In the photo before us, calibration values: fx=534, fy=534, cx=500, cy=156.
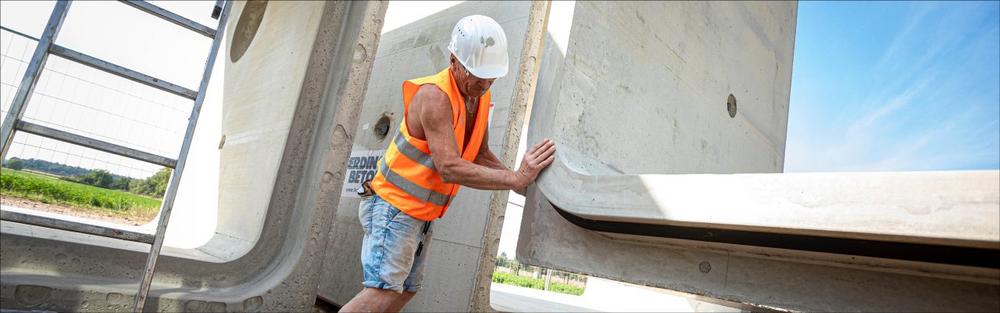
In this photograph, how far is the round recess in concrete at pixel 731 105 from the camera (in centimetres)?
510

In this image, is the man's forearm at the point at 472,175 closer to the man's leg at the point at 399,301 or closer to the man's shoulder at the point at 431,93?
the man's shoulder at the point at 431,93

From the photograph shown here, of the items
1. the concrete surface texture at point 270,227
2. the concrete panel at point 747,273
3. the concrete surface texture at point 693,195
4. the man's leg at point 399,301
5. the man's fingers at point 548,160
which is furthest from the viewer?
the concrete surface texture at point 270,227

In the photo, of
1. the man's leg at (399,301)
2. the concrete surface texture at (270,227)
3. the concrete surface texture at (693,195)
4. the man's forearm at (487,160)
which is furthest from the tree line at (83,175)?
the concrete surface texture at (693,195)

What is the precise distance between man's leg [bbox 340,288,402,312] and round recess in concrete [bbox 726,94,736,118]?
3.94 metres

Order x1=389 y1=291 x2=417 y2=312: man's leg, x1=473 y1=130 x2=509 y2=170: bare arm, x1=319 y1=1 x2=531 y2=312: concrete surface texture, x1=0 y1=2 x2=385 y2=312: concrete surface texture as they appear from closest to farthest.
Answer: x1=389 y1=291 x2=417 y2=312: man's leg → x1=473 y1=130 x2=509 y2=170: bare arm → x1=0 y1=2 x2=385 y2=312: concrete surface texture → x1=319 y1=1 x2=531 y2=312: concrete surface texture

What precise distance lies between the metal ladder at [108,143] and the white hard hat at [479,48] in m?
1.45

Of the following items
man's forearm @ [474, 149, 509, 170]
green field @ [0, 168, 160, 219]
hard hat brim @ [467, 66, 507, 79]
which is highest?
hard hat brim @ [467, 66, 507, 79]

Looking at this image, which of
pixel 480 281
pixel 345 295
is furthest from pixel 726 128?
pixel 345 295

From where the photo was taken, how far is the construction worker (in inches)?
91.6

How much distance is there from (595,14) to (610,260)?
1549 mm

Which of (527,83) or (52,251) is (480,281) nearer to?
(527,83)

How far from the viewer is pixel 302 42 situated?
14.3 feet

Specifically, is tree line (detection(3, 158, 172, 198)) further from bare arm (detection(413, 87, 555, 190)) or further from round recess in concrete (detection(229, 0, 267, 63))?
round recess in concrete (detection(229, 0, 267, 63))

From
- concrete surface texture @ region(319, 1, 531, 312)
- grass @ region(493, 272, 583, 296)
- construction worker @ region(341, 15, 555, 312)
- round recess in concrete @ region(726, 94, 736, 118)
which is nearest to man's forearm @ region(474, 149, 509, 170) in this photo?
construction worker @ region(341, 15, 555, 312)
